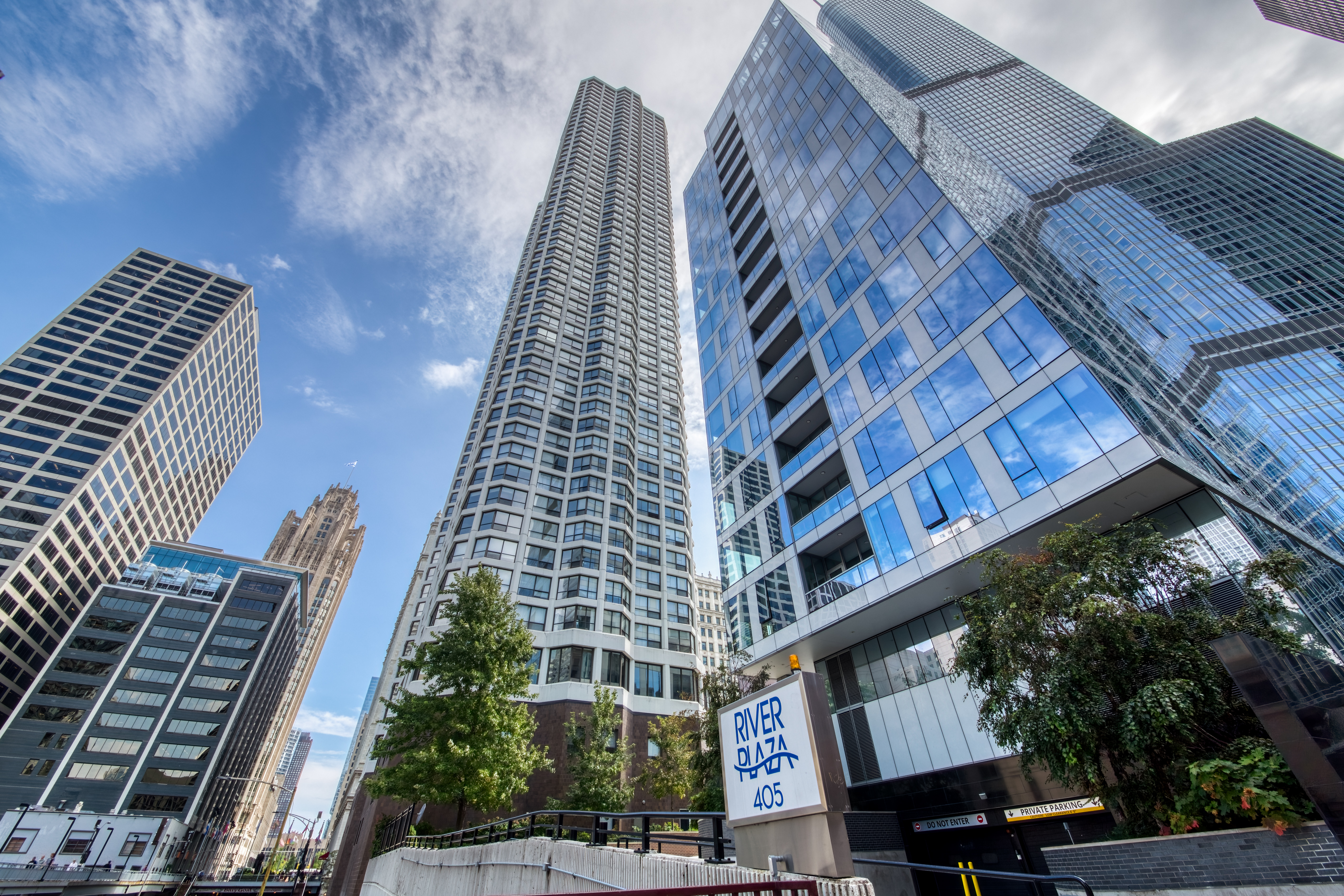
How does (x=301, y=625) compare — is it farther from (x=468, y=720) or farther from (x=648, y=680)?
(x=468, y=720)

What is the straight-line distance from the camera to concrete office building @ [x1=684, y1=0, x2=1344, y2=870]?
1802cm

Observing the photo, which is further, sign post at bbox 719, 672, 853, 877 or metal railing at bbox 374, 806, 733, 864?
metal railing at bbox 374, 806, 733, 864

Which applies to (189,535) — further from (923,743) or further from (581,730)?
(923,743)

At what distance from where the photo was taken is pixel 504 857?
12742 millimetres

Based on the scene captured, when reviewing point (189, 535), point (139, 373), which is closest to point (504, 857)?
point (139, 373)

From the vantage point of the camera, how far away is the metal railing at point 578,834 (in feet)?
24.0

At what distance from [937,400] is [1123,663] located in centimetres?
1306

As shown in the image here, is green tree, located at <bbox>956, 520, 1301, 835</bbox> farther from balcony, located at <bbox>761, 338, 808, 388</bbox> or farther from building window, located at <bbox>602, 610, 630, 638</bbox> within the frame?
building window, located at <bbox>602, 610, 630, 638</bbox>

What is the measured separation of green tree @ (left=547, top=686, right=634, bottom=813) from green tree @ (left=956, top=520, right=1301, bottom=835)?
22026 millimetres

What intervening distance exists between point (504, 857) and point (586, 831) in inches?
168

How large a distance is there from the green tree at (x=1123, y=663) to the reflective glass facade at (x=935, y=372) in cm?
487

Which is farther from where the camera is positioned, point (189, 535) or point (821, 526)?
point (189, 535)

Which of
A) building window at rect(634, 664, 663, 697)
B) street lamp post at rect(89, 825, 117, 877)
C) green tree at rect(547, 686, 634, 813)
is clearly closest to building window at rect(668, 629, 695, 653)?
building window at rect(634, 664, 663, 697)

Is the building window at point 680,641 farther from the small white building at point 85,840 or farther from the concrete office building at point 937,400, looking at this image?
the small white building at point 85,840
